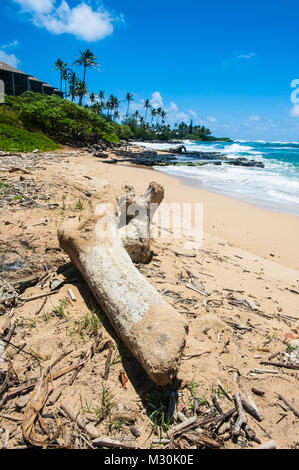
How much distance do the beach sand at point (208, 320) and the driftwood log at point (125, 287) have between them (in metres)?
0.28

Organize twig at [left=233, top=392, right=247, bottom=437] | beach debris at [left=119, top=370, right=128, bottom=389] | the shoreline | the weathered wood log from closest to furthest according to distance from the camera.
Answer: twig at [left=233, top=392, right=247, bottom=437]
beach debris at [left=119, top=370, right=128, bottom=389]
the weathered wood log
the shoreline

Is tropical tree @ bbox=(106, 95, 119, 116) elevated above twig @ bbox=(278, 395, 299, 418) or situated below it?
above

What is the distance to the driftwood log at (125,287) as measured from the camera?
192cm

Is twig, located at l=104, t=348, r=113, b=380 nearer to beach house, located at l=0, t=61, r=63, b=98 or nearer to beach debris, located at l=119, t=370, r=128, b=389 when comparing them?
beach debris, located at l=119, t=370, r=128, b=389

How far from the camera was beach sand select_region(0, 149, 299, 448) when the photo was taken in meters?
1.97

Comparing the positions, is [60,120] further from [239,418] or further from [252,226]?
[239,418]

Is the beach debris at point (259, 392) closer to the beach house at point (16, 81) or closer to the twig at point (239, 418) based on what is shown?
the twig at point (239, 418)

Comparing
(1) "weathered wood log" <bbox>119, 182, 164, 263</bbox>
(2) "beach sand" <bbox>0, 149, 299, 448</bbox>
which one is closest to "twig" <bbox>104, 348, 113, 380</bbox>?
(2) "beach sand" <bbox>0, 149, 299, 448</bbox>

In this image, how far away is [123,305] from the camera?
2.34 m

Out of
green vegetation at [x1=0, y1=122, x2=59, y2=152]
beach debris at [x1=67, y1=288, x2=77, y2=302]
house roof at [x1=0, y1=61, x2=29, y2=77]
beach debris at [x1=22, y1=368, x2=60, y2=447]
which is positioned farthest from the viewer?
house roof at [x1=0, y1=61, x2=29, y2=77]

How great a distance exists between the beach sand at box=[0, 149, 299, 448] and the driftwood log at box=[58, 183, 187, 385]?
284 mm

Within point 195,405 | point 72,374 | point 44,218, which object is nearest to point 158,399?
point 195,405

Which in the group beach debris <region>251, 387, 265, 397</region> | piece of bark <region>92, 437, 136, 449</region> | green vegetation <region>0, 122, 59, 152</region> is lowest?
beach debris <region>251, 387, 265, 397</region>
